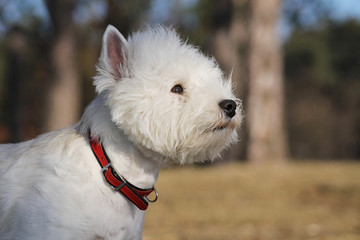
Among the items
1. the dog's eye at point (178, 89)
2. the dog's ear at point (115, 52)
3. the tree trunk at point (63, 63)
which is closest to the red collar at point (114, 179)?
the dog's ear at point (115, 52)

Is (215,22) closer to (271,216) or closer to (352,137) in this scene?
(271,216)

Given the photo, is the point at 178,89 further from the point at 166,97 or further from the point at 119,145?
the point at 119,145

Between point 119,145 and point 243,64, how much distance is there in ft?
39.0

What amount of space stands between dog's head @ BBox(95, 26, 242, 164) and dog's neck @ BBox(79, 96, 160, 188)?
9 cm

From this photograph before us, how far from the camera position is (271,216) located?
24.6 feet

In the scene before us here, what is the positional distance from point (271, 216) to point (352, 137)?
22.2 m

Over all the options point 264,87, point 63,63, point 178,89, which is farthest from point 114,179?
point 63,63

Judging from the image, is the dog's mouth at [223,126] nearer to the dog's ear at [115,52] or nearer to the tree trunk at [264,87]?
the dog's ear at [115,52]

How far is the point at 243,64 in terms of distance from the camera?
1478 centimetres

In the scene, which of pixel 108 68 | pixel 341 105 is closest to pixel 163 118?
pixel 108 68

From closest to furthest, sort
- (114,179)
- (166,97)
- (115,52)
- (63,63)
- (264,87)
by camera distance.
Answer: (114,179) < (166,97) < (115,52) < (264,87) < (63,63)

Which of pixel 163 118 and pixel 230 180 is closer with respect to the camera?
pixel 163 118

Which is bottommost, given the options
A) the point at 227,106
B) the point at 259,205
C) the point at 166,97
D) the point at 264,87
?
the point at 259,205

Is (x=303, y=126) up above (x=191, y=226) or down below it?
above
